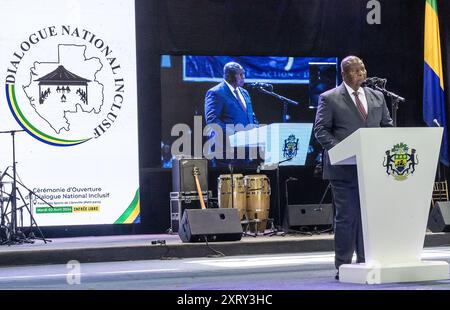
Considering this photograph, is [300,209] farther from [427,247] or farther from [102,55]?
[102,55]

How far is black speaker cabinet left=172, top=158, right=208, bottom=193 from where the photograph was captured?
1020 cm

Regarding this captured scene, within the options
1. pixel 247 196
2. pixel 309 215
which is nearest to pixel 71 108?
pixel 247 196

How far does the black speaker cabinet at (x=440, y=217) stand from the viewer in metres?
9.97

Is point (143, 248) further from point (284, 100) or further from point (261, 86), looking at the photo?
point (284, 100)

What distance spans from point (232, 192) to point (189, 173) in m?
0.58

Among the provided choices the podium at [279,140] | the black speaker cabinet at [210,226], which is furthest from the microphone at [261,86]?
the black speaker cabinet at [210,226]

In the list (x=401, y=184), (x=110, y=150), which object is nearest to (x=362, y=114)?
(x=401, y=184)

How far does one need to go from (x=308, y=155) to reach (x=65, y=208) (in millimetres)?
3343

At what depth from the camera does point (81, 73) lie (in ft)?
34.0

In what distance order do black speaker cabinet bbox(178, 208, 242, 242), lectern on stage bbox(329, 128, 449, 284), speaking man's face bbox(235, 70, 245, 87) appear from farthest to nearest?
1. speaking man's face bbox(235, 70, 245, 87)
2. black speaker cabinet bbox(178, 208, 242, 242)
3. lectern on stage bbox(329, 128, 449, 284)

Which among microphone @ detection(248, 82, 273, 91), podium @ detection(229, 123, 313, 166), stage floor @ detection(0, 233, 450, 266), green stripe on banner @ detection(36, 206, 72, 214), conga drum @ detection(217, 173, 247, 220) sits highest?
microphone @ detection(248, 82, 273, 91)

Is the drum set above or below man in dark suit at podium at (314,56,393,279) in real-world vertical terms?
below

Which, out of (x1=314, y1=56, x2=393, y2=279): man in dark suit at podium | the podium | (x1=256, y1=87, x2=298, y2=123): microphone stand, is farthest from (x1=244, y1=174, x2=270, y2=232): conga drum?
(x1=314, y1=56, x2=393, y2=279): man in dark suit at podium

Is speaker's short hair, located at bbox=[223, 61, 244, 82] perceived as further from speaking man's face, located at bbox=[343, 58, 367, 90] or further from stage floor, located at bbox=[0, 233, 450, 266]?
speaking man's face, located at bbox=[343, 58, 367, 90]
